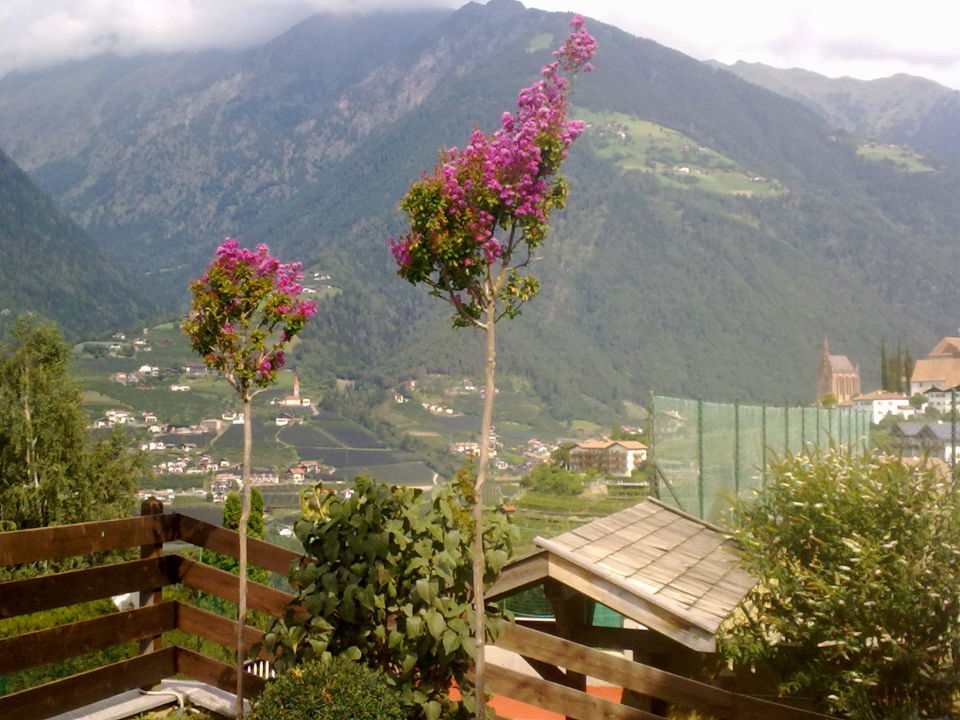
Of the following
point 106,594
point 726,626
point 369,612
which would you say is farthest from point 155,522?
point 726,626

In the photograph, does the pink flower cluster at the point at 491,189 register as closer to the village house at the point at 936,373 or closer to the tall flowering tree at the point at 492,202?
the tall flowering tree at the point at 492,202

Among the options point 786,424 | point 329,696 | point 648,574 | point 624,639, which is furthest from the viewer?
point 786,424

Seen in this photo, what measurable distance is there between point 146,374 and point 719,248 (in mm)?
105923

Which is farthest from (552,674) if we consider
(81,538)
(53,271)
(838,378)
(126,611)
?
(53,271)

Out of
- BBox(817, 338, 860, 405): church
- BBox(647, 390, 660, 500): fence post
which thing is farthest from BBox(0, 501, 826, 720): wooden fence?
BBox(817, 338, 860, 405): church

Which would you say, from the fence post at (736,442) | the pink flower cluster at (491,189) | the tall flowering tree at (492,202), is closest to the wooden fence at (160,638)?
the tall flowering tree at (492,202)

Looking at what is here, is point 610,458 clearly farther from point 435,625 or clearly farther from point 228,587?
point 435,625

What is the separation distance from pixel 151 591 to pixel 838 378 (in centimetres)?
15003

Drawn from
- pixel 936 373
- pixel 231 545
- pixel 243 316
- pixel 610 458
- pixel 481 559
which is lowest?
pixel 610 458

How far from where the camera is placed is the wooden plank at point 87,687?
4273 mm

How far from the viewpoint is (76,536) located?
4457 millimetres

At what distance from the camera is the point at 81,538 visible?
448 centimetres

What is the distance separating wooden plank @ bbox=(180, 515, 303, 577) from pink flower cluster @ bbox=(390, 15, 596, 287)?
130cm

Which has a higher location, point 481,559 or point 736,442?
point 481,559
